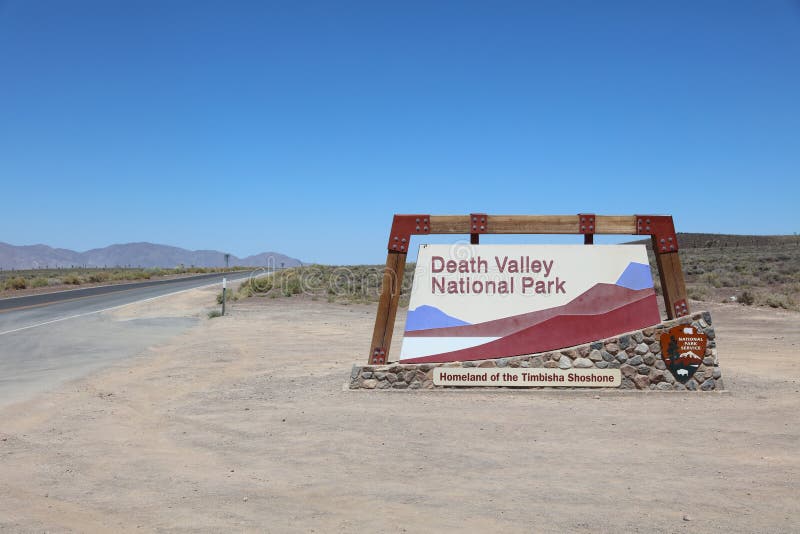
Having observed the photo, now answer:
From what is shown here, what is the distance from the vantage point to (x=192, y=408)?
9.80 meters

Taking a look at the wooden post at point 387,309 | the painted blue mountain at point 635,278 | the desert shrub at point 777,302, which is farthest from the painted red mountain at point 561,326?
the desert shrub at point 777,302

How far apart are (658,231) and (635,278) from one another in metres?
0.84

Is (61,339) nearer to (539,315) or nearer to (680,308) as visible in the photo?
(539,315)

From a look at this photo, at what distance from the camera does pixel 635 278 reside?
11188 millimetres

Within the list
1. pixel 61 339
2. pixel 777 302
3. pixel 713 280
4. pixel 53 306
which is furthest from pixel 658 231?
pixel 713 280

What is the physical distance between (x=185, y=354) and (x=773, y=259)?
4735 centimetres

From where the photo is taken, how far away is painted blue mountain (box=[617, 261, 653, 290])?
11133 millimetres

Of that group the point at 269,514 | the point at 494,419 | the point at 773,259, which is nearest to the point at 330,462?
the point at 269,514

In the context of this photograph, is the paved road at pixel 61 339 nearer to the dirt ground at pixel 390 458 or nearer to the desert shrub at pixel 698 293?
the dirt ground at pixel 390 458

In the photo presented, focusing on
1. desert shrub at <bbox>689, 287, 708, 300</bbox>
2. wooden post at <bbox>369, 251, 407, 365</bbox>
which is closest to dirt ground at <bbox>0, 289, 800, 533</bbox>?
wooden post at <bbox>369, 251, 407, 365</bbox>

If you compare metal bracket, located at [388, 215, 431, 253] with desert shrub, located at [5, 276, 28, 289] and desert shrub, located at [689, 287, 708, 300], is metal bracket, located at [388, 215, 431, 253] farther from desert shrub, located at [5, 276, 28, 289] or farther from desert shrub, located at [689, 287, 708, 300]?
desert shrub, located at [5, 276, 28, 289]

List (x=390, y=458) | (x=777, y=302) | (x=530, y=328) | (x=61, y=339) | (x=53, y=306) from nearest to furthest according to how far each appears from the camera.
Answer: (x=390, y=458) < (x=530, y=328) < (x=61, y=339) < (x=777, y=302) < (x=53, y=306)

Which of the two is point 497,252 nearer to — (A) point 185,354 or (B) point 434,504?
(B) point 434,504

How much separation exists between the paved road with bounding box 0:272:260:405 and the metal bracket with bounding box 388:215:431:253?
6.21 metres
